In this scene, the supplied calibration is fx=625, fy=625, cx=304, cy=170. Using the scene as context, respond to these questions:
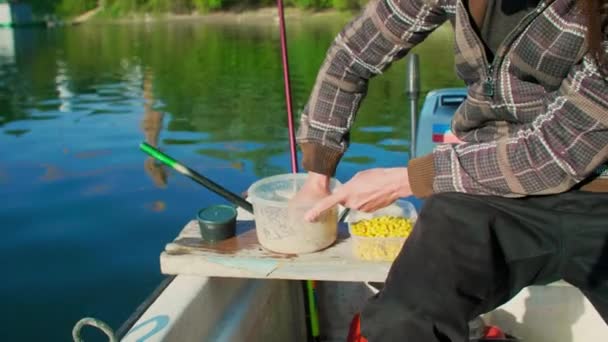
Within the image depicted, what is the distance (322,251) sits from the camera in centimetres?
169

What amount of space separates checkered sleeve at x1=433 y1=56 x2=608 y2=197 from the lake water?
10.7 ft

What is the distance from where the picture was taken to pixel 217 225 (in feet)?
5.71

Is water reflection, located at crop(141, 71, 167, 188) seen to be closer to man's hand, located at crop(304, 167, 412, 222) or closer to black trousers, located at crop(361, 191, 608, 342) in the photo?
man's hand, located at crop(304, 167, 412, 222)

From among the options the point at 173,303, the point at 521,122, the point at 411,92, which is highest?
the point at 521,122

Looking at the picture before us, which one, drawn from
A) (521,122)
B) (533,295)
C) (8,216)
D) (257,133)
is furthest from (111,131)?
(521,122)

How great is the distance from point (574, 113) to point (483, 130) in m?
0.24

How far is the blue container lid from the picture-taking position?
175 centimetres

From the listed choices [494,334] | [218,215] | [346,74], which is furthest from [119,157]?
[346,74]

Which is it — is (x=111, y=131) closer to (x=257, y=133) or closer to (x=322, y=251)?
(x=257, y=133)

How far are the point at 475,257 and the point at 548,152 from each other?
0.23 metres

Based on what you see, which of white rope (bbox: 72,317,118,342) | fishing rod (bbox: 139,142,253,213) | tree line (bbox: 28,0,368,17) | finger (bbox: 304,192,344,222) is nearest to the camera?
white rope (bbox: 72,317,118,342)

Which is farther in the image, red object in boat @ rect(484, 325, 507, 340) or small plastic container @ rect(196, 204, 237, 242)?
red object in boat @ rect(484, 325, 507, 340)

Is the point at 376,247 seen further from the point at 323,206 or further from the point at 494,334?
the point at 494,334

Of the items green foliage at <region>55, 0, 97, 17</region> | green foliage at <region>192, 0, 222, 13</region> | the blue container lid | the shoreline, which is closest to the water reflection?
the blue container lid
